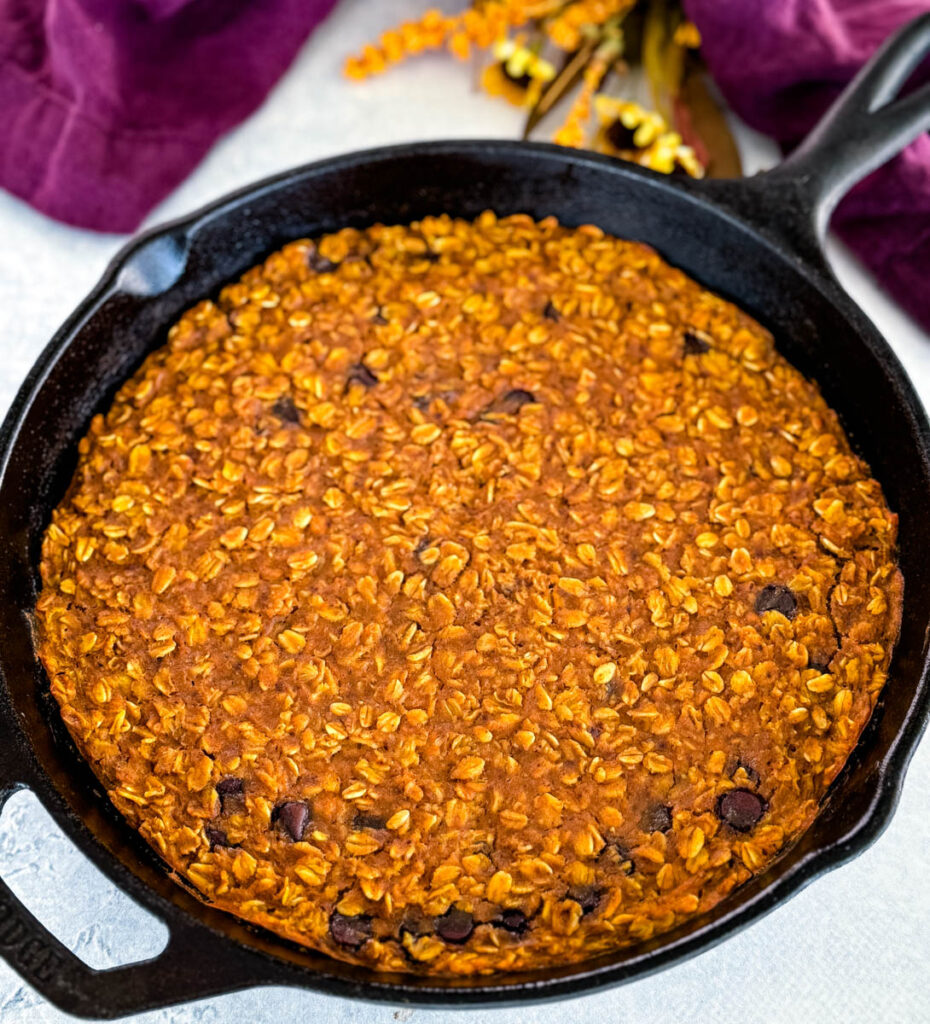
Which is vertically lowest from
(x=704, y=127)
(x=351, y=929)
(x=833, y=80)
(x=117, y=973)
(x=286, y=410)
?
(x=351, y=929)

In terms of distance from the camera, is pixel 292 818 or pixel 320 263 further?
pixel 320 263

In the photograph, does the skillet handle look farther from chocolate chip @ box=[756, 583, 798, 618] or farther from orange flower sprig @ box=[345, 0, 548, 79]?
orange flower sprig @ box=[345, 0, 548, 79]

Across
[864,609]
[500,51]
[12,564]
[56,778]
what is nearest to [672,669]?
[864,609]

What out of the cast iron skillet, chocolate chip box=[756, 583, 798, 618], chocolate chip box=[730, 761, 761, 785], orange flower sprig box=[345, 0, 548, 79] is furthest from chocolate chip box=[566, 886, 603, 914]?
orange flower sprig box=[345, 0, 548, 79]

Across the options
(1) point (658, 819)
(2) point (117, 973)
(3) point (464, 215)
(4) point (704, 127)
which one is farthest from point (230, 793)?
(4) point (704, 127)

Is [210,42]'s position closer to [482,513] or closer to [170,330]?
[170,330]

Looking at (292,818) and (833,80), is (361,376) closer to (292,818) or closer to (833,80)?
(292,818)

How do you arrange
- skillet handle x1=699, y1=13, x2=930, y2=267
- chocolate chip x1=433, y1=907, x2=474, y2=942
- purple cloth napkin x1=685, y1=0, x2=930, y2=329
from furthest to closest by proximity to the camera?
purple cloth napkin x1=685, y1=0, x2=930, y2=329 < skillet handle x1=699, y1=13, x2=930, y2=267 < chocolate chip x1=433, y1=907, x2=474, y2=942
